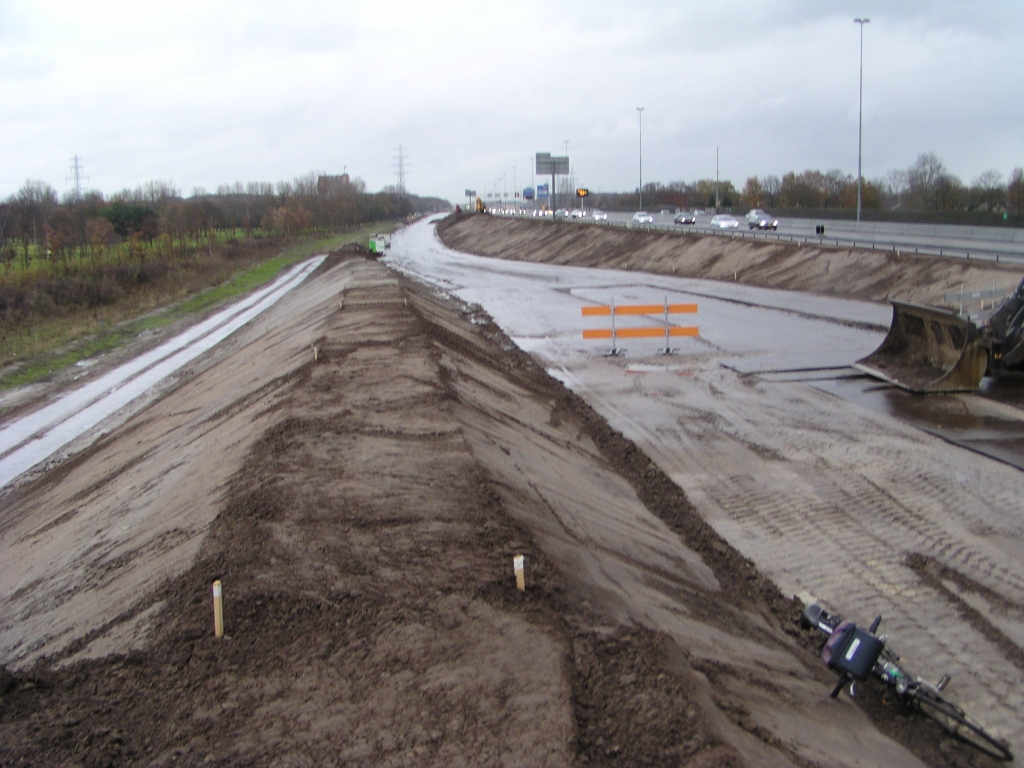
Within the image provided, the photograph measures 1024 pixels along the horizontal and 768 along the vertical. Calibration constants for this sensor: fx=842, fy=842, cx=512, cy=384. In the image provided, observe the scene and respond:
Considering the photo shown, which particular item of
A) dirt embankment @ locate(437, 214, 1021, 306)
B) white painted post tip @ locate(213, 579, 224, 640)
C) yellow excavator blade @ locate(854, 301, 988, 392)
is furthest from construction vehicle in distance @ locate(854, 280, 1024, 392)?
white painted post tip @ locate(213, 579, 224, 640)

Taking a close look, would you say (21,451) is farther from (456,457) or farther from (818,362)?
(818,362)

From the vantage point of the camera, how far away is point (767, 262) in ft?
133

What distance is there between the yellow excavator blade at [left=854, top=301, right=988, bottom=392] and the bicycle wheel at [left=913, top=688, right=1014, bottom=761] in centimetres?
1124

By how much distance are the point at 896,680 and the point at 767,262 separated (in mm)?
36643

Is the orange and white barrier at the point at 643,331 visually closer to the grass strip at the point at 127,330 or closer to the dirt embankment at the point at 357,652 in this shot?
the dirt embankment at the point at 357,652

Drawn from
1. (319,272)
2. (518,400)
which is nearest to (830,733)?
(518,400)

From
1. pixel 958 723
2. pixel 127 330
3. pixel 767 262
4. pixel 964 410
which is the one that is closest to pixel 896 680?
pixel 958 723

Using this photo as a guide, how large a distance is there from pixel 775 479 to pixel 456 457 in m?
4.81

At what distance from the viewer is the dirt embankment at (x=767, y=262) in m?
30.2

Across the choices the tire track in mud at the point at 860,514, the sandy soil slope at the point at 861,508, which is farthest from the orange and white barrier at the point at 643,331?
the tire track in mud at the point at 860,514

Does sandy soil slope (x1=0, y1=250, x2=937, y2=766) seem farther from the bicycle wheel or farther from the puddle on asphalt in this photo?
the puddle on asphalt

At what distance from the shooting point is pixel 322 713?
4863 millimetres

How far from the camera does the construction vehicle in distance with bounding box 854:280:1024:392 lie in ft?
52.4

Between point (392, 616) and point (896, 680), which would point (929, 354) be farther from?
point (392, 616)
